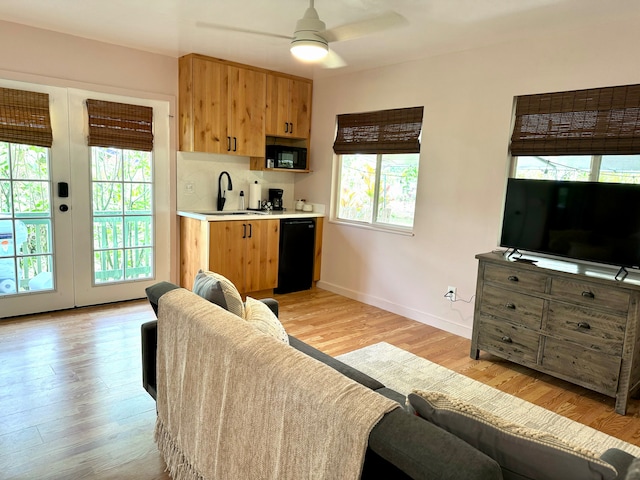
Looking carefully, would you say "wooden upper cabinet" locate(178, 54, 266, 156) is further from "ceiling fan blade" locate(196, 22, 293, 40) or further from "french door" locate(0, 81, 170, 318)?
"ceiling fan blade" locate(196, 22, 293, 40)

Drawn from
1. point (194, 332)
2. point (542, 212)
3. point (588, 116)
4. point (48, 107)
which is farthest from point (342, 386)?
point (48, 107)

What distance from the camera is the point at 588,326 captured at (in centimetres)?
286

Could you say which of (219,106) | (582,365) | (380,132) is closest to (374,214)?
(380,132)

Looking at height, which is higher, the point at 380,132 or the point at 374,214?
the point at 380,132

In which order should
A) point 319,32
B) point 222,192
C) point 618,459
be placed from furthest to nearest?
point 222,192 → point 319,32 → point 618,459

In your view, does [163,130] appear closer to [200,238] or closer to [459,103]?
[200,238]

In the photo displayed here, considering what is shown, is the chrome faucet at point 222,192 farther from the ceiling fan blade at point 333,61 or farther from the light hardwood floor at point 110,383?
the ceiling fan blade at point 333,61

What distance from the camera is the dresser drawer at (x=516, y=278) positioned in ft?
10.1

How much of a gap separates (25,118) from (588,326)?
181 inches

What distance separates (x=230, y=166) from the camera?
16.7ft

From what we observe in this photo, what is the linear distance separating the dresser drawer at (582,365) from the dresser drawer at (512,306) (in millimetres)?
185

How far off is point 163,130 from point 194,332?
3.35m

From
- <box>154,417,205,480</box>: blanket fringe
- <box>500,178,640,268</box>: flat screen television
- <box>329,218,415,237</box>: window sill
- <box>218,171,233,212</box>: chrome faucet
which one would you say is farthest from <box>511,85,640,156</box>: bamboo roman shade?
<box>154,417,205,480</box>: blanket fringe

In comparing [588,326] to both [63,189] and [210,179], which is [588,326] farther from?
[63,189]
